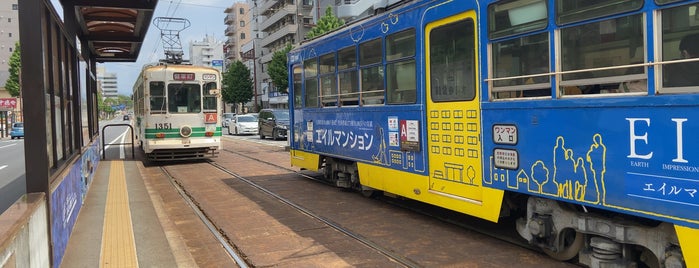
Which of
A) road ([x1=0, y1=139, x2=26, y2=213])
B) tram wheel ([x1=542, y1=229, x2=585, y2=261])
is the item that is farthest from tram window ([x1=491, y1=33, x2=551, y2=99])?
road ([x1=0, y1=139, x2=26, y2=213])

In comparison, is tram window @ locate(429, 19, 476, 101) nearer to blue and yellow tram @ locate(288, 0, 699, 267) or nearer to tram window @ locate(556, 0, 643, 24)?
blue and yellow tram @ locate(288, 0, 699, 267)

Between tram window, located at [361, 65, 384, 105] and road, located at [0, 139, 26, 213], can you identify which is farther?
road, located at [0, 139, 26, 213]

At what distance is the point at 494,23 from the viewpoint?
514cm

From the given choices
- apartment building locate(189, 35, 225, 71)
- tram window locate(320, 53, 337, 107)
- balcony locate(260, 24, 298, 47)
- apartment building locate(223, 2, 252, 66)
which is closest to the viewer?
tram window locate(320, 53, 337, 107)

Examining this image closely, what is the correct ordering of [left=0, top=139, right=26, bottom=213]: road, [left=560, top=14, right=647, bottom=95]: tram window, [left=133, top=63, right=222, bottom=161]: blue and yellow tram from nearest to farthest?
[left=560, top=14, right=647, bottom=95]: tram window < [left=0, top=139, right=26, bottom=213]: road < [left=133, top=63, right=222, bottom=161]: blue and yellow tram

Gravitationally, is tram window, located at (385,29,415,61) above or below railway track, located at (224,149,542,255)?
above

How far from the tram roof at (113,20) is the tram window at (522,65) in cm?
715

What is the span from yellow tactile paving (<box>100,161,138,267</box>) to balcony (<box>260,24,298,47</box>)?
167 feet

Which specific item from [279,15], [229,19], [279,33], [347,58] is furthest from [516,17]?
[229,19]

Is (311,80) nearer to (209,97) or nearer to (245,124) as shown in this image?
(209,97)

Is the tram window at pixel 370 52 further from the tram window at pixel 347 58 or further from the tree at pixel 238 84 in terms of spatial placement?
the tree at pixel 238 84

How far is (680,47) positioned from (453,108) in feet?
8.35

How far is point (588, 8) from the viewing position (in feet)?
13.6

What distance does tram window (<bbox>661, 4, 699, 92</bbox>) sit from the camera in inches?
136
